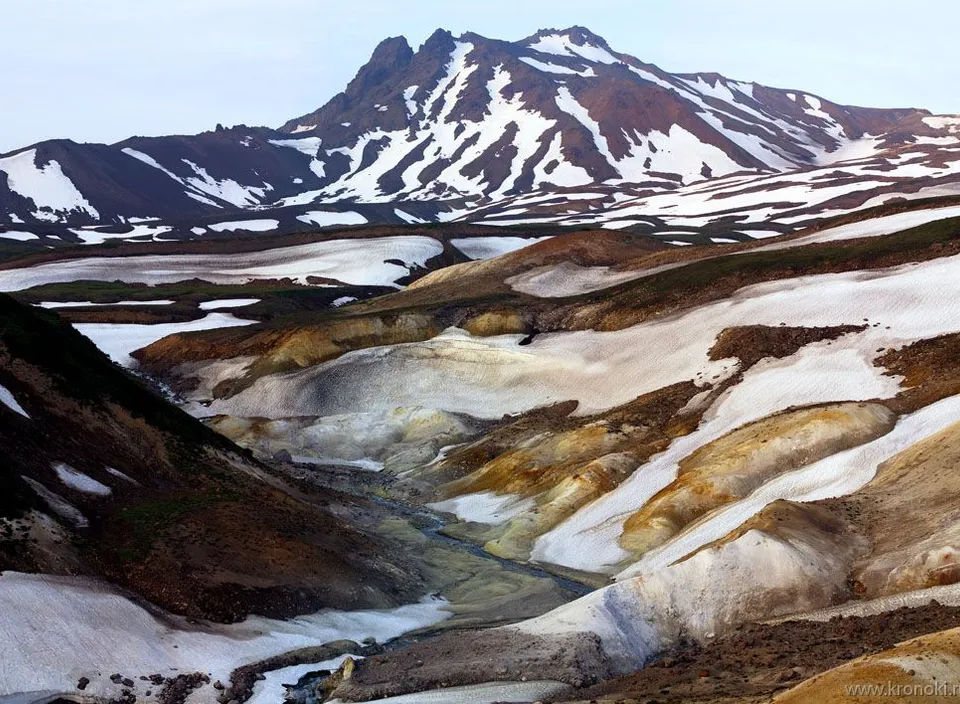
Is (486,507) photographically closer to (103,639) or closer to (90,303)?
(103,639)

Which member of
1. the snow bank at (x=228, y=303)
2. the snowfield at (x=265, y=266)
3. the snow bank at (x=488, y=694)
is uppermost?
the snowfield at (x=265, y=266)

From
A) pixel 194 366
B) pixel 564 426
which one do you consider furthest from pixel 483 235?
pixel 564 426

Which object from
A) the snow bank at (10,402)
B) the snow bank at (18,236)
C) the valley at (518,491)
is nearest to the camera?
the valley at (518,491)

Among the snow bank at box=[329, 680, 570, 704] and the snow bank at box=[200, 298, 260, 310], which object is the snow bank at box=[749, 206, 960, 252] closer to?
the snow bank at box=[200, 298, 260, 310]

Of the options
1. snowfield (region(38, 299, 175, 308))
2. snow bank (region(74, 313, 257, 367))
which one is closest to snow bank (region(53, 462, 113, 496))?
snow bank (region(74, 313, 257, 367))

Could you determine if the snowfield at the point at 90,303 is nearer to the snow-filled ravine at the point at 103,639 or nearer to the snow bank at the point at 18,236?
the snow bank at the point at 18,236

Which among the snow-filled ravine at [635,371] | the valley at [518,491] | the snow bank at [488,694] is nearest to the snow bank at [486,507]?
the snow-filled ravine at [635,371]
